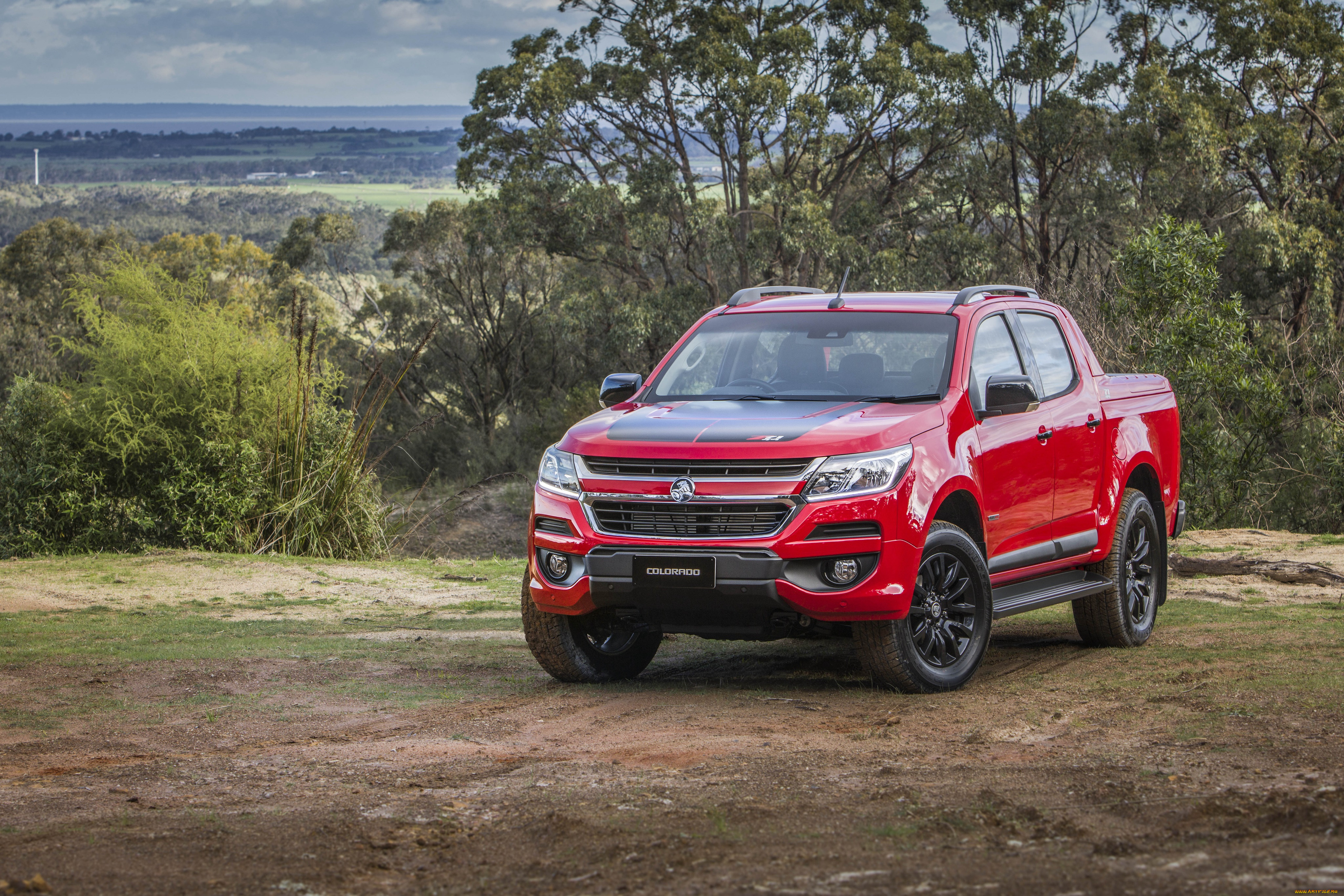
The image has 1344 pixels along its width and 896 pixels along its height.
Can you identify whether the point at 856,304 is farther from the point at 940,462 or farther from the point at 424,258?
the point at 424,258

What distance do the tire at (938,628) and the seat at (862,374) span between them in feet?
2.81

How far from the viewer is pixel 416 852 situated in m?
4.20

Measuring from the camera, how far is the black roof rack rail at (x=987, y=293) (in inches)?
295

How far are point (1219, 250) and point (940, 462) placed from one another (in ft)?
47.5

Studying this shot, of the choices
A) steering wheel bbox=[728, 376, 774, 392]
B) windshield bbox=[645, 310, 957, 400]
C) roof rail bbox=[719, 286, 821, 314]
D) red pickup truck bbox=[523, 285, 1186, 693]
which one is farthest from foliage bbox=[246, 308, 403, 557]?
steering wheel bbox=[728, 376, 774, 392]

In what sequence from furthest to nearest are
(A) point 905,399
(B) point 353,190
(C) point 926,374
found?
(B) point 353,190 < (C) point 926,374 < (A) point 905,399

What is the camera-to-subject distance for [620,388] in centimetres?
759

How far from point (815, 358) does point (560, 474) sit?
1.57m

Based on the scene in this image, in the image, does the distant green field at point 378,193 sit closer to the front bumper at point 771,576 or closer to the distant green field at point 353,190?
the distant green field at point 353,190

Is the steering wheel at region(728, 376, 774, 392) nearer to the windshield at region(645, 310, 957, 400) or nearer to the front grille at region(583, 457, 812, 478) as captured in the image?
the windshield at region(645, 310, 957, 400)

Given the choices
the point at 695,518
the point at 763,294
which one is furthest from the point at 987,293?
the point at 695,518

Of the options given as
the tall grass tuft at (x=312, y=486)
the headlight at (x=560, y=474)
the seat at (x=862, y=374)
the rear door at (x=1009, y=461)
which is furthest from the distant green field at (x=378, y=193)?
the headlight at (x=560, y=474)

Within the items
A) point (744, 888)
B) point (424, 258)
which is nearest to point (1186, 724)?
point (744, 888)

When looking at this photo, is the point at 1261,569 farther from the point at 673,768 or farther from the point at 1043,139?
the point at 1043,139
